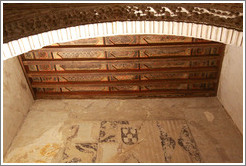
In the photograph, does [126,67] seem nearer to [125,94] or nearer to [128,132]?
[125,94]

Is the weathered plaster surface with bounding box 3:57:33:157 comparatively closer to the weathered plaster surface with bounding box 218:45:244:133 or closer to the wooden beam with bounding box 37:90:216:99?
the wooden beam with bounding box 37:90:216:99

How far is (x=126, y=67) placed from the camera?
423cm

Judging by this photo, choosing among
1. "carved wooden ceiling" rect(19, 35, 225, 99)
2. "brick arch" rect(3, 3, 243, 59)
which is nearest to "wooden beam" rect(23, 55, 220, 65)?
"carved wooden ceiling" rect(19, 35, 225, 99)

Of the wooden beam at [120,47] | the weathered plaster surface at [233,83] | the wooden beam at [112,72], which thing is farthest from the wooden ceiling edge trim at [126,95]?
the wooden beam at [120,47]

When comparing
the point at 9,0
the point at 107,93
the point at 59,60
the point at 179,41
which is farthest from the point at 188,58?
the point at 9,0

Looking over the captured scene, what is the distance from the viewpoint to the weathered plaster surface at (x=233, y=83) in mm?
3580

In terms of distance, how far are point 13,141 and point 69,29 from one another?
106 inches

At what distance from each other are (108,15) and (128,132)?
7.70 ft

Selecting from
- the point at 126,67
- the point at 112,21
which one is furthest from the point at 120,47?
the point at 112,21

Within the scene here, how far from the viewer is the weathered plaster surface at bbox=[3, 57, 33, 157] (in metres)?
3.59

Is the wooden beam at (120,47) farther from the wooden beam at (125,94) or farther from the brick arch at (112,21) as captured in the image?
the brick arch at (112,21)

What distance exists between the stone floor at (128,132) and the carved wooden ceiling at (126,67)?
8.3 inches

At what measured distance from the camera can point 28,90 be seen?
4430 millimetres

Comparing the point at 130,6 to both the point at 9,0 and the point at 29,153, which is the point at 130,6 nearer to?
the point at 9,0
